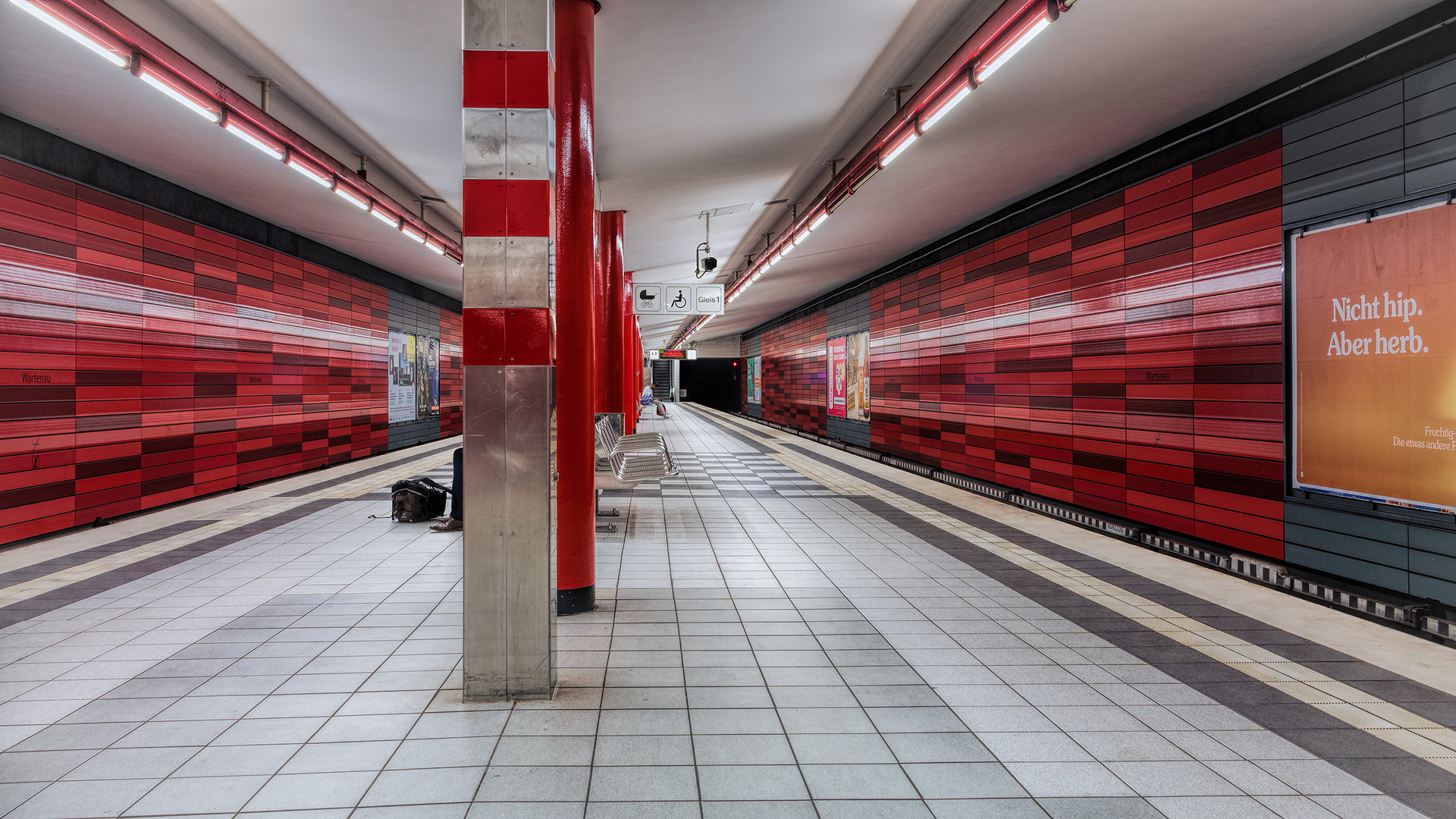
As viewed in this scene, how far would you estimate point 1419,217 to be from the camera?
351 cm

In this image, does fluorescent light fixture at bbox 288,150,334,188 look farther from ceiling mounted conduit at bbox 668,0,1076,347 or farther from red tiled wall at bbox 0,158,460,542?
ceiling mounted conduit at bbox 668,0,1076,347

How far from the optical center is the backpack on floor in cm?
606

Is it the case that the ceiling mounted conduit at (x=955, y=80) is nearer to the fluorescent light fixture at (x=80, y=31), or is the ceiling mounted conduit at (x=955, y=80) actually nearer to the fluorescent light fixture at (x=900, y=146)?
the fluorescent light fixture at (x=900, y=146)

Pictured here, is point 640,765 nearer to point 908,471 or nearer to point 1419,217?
point 1419,217

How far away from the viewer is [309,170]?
16.9 ft

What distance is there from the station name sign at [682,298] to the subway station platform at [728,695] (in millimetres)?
7685

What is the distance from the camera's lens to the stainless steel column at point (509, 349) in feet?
8.43

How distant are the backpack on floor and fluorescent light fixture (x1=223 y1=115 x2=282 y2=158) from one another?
3.09 meters

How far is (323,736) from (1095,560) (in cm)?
516

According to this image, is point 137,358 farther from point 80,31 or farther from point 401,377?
point 401,377

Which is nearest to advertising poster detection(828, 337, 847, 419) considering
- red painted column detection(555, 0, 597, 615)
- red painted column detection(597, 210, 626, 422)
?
red painted column detection(597, 210, 626, 422)

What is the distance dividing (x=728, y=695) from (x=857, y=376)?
35.4ft

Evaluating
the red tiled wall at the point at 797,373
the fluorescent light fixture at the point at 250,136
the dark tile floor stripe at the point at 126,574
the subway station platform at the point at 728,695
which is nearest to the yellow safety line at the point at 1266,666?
the subway station platform at the point at 728,695

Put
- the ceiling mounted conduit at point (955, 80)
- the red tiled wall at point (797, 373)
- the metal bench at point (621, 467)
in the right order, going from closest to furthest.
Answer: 1. the ceiling mounted conduit at point (955, 80)
2. the metal bench at point (621, 467)
3. the red tiled wall at point (797, 373)
